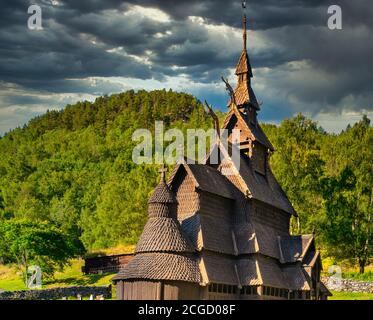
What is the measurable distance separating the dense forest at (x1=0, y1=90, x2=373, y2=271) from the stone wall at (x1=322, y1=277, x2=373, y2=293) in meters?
4.38

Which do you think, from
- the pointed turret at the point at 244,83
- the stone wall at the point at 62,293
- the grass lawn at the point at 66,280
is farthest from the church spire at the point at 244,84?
the grass lawn at the point at 66,280

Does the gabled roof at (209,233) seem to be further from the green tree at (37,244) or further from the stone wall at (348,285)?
the green tree at (37,244)

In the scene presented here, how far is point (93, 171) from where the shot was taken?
14588 centimetres

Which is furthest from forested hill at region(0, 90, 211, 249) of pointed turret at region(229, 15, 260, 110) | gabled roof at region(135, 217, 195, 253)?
gabled roof at region(135, 217, 195, 253)

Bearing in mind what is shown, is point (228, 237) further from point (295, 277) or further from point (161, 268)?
point (161, 268)

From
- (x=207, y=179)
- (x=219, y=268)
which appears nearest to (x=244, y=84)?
(x=207, y=179)

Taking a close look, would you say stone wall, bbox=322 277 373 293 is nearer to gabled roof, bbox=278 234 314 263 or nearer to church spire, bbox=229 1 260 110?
gabled roof, bbox=278 234 314 263

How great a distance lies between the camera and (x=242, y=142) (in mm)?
54031

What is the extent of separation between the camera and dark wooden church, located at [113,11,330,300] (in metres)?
41.5

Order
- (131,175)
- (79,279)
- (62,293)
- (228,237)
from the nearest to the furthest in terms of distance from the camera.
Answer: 1. (228,237)
2. (62,293)
3. (79,279)
4. (131,175)

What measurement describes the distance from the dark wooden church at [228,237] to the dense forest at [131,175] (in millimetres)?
14401

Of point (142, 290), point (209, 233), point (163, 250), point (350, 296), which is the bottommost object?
point (142, 290)

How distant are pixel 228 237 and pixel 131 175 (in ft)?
192

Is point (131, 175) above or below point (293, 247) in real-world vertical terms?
above
